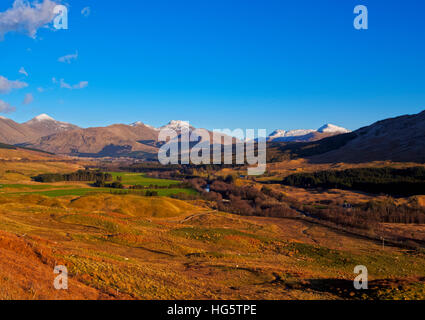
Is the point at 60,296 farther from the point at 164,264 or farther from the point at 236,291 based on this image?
the point at 164,264

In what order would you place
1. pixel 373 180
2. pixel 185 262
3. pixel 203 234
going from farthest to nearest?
pixel 373 180, pixel 203 234, pixel 185 262

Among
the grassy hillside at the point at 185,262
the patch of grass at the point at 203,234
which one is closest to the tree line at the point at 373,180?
the grassy hillside at the point at 185,262

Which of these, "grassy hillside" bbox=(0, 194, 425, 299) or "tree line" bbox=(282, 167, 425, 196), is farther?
"tree line" bbox=(282, 167, 425, 196)

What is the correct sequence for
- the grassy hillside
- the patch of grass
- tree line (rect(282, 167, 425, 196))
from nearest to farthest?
1. the grassy hillside
2. the patch of grass
3. tree line (rect(282, 167, 425, 196))

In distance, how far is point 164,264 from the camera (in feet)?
113

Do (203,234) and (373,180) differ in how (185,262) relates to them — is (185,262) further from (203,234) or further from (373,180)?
(373,180)

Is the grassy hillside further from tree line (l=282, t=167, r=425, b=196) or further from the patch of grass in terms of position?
tree line (l=282, t=167, r=425, b=196)

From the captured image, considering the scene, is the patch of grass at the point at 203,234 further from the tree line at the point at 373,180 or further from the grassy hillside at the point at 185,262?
the tree line at the point at 373,180

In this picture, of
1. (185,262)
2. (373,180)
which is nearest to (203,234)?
(185,262)

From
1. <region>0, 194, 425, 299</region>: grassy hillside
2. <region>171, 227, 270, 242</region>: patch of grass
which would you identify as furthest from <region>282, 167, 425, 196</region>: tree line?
<region>171, 227, 270, 242</region>: patch of grass

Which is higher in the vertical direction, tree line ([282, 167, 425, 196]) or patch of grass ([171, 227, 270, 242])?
tree line ([282, 167, 425, 196])

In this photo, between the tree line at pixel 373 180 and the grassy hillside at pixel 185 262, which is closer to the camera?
the grassy hillside at pixel 185 262
